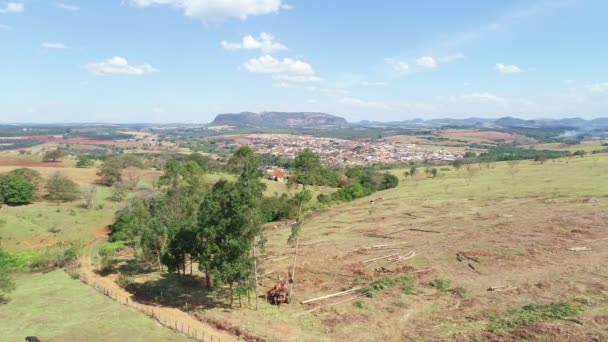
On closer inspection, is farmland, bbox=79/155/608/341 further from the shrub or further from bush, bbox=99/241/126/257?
bush, bbox=99/241/126/257

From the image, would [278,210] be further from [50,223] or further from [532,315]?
[532,315]

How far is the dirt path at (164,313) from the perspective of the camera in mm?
28812

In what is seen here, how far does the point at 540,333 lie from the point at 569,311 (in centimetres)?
388

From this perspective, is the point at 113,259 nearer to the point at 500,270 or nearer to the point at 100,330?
the point at 100,330

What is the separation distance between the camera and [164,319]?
31656 millimetres

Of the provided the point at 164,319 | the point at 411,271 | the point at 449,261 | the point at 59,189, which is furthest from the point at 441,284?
the point at 59,189

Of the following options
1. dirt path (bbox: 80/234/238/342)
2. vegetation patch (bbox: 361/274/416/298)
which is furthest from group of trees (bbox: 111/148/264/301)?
vegetation patch (bbox: 361/274/416/298)

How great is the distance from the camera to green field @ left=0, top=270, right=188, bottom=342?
93.8 feet

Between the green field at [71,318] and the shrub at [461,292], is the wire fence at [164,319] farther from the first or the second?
the shrub at [461,292]

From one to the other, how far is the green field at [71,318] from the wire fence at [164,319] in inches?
22.9

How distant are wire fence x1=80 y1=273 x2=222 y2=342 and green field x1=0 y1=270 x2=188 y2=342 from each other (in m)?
0.58

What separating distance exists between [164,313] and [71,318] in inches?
255

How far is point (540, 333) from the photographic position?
983 inches

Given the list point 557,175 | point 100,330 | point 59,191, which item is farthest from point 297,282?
point 557,175
